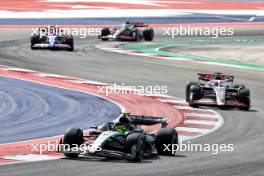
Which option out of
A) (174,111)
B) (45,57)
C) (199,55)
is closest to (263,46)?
(199,55)

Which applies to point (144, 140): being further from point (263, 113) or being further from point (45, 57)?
point (45, 57)

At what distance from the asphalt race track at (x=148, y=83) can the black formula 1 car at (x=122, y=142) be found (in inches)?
9.1

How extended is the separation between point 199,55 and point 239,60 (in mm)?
2708

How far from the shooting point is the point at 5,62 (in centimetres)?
3972

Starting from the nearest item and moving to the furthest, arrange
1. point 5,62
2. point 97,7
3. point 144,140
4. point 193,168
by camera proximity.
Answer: point 193,168
point 144,140
point 5,62
point 97,7

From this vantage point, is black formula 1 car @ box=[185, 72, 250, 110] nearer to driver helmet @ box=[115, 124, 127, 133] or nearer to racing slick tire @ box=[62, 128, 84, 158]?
driver helmet @ box=[115, 124, 127, 133]

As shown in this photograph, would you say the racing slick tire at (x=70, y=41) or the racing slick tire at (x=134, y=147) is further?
the racing slick tire at (x=70, y=41)

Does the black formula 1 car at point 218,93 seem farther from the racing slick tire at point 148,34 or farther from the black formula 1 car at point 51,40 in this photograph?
the racing slick tire at point 148,34

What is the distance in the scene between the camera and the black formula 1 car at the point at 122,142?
18906 mm

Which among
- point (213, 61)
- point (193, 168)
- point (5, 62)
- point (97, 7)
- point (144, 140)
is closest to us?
point (193, 168)

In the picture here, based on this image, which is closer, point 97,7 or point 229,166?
point 229,166

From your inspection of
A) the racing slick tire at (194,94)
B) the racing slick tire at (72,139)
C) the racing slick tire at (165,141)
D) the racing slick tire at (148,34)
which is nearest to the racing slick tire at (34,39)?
the racing slick tire at (148,34)

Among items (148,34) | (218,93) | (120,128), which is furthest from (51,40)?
(120,128)

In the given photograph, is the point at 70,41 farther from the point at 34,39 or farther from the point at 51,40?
the point at 34,39
